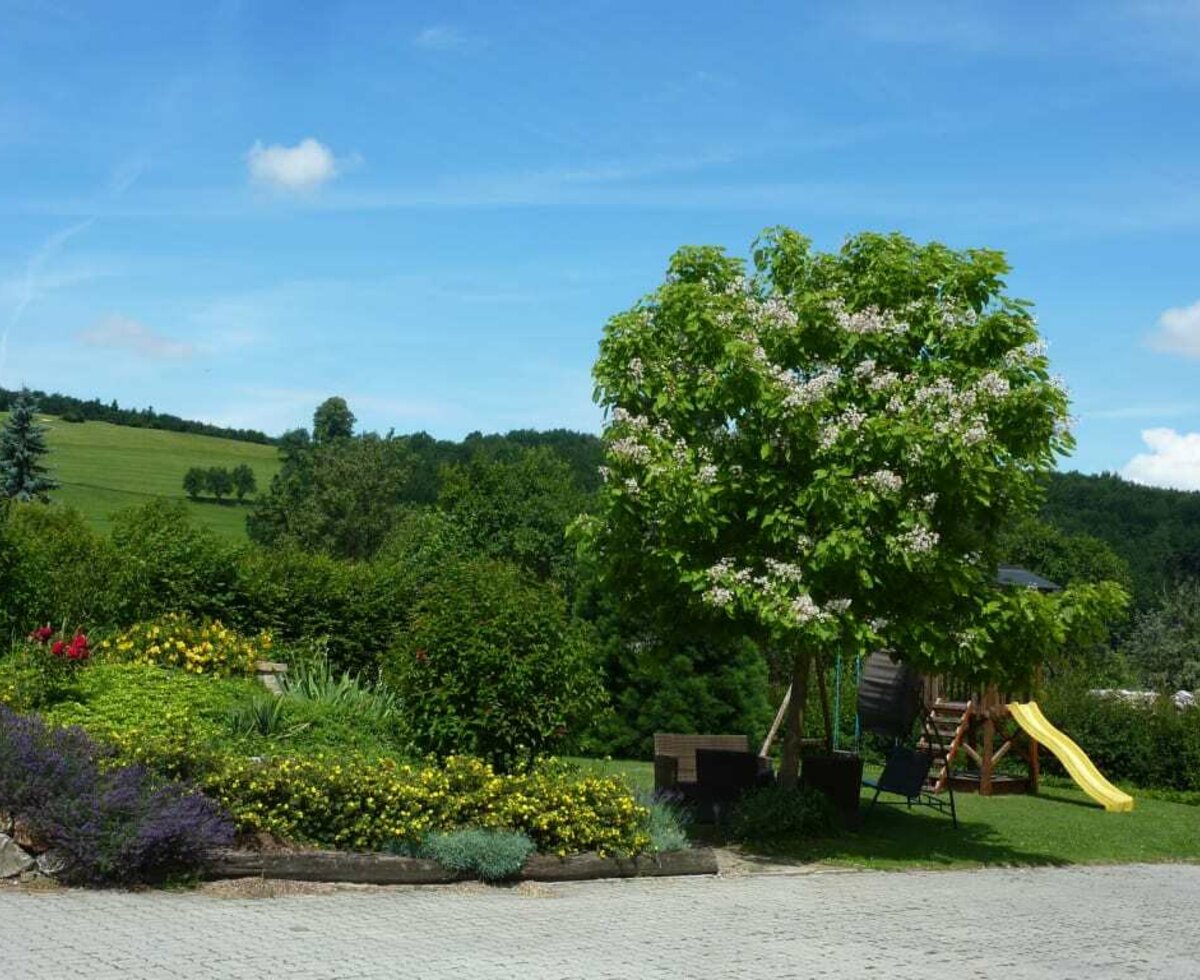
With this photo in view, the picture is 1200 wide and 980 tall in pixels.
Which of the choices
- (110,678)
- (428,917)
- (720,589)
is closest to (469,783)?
(428,917)

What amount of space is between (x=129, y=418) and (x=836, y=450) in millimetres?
87798

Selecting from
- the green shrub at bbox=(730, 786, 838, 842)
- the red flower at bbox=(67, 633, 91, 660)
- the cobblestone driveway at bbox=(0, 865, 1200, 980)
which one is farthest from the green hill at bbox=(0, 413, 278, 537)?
the cobblestone driveway at bbox=(0, 865, 1200, 980)

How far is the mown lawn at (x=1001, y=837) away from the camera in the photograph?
Result: 1280 centimetres

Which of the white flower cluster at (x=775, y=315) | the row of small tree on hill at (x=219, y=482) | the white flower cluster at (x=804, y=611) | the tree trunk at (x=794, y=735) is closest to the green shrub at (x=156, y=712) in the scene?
the white flower cluster at (x=804, y=611)

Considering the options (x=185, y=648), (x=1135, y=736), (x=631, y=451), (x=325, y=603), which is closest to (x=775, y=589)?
(x=631, y=451)

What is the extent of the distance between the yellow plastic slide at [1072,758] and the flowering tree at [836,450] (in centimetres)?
691

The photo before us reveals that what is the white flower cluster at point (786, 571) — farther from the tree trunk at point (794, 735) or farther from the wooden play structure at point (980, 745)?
the wooden play structure at point (980, 745)

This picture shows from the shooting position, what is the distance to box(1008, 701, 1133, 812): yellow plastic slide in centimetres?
1894

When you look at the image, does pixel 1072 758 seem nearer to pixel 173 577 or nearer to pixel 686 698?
pixel 686 698

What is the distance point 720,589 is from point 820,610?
0.92 meters

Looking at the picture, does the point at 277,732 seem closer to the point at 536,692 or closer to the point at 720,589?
the point at 536,692

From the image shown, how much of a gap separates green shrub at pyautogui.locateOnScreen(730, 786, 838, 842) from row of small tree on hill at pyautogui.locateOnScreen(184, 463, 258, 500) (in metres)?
67.9

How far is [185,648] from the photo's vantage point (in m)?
16.0

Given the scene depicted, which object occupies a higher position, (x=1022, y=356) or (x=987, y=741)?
(x=1022, y=356)
